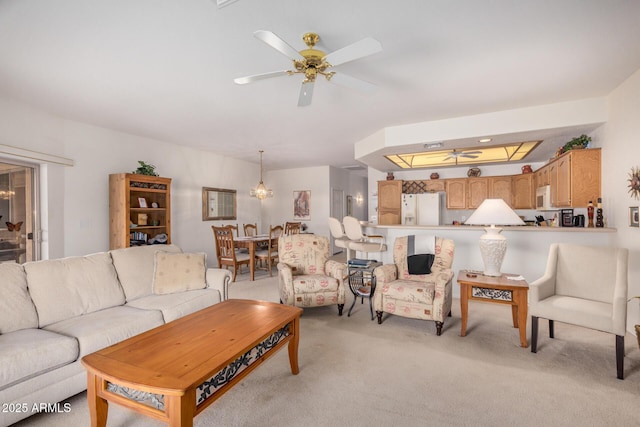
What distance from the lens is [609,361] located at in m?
2.46

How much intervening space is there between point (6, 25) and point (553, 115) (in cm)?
517

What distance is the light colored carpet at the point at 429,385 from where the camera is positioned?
5.92ft

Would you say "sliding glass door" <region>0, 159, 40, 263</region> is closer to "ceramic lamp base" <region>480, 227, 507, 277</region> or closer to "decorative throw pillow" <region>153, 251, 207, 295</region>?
"decorative throw pillow" <region>153, 251, 207, 295</region>

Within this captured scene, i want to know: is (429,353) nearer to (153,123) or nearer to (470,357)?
(470,357)

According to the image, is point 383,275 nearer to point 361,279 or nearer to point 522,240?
point 361,279

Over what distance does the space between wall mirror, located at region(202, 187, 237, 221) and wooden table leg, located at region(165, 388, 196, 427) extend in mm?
5356

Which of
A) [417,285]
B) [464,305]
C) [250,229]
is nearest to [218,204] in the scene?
[250,229]

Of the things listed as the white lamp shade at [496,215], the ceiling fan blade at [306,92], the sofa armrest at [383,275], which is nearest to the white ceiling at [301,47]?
the ceiling fan blade at [306,92]

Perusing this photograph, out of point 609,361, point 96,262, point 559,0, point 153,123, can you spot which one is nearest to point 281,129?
point 153,123

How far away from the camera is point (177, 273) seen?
3057 mm

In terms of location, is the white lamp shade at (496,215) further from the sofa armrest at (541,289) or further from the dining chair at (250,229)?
the dining chair at (250,229)

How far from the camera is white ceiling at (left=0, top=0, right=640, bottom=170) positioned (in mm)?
1919

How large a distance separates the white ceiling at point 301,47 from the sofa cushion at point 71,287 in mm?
1718

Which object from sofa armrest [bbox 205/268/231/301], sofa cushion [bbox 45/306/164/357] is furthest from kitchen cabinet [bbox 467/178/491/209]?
sofa cushion [bbox 45/306/164/357]
